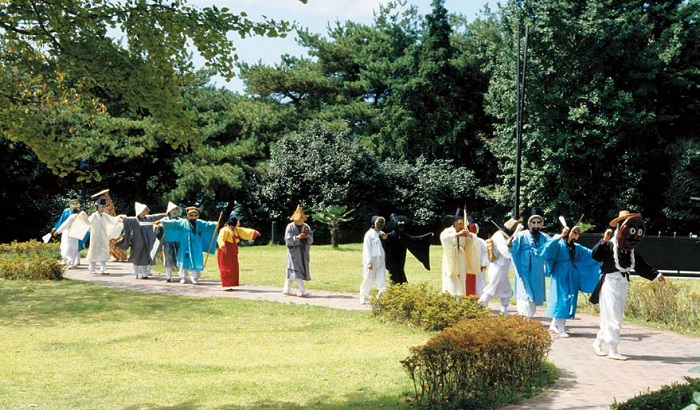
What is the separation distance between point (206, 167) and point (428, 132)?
1363 cm

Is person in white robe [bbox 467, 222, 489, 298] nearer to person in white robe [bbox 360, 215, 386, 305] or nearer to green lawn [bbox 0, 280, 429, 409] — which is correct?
person in white robe [bbox 360, 215, 386, 305]

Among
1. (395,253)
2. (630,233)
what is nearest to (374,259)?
(395,253)

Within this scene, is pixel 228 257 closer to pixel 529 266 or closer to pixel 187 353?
pixel 187 353

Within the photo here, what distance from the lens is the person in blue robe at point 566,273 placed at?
447 inches

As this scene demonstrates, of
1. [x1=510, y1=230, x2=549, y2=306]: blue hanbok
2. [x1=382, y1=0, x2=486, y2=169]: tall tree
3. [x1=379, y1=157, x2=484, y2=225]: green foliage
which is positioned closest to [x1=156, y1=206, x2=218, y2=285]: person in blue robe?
[x1=510, y1=230, x2=549, y2=306]: blue hanbok

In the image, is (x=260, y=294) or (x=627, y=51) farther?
(x=627, y=51)

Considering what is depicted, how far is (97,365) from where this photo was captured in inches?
372

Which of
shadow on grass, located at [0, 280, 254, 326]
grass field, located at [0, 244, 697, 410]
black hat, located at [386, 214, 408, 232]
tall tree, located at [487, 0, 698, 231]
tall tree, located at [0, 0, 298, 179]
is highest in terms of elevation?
tall tree, located at [487, 0, 698, 231]

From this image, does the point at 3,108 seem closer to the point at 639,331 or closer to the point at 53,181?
the point at 639,331

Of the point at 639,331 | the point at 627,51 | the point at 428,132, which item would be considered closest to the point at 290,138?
the point at 428,132

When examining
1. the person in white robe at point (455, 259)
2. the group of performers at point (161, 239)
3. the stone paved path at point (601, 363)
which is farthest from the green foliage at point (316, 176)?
the person in white robe at point (455, 259)

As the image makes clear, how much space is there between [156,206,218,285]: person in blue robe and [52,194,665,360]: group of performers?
25 millimetres

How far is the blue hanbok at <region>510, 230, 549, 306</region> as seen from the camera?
12.2 m

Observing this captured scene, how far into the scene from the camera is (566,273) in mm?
11430
